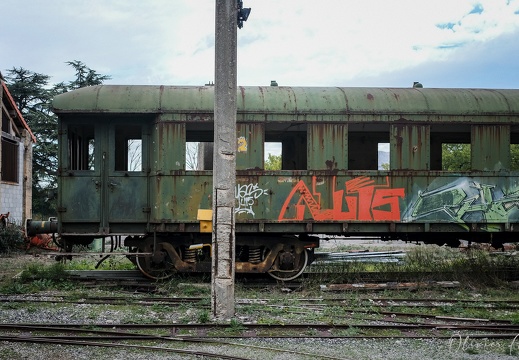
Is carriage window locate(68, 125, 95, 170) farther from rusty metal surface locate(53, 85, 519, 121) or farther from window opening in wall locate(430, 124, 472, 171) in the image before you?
window opening in wall locate(430, 124, 472, 171)

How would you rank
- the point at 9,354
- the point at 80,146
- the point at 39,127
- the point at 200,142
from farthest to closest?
the point at 39,127
the point at 200,142
the point at 80,146
the point at 9,354

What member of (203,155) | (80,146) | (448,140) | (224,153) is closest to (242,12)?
(224,153)

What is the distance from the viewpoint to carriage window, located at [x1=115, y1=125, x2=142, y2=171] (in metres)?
11.4

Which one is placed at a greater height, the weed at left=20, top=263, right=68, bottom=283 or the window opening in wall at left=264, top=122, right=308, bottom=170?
the window opening in wall at left=264, top=122, right=308, bottom=170

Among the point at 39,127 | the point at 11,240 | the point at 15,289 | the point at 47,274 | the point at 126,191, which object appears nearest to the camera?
the point at 15,289

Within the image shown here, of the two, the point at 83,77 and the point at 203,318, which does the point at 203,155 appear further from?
the point at 83,77

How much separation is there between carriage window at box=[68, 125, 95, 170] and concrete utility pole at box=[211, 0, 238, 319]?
13.6ft

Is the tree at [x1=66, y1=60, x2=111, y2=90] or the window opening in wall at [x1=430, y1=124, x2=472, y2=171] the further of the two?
the tree at [x1=66, y1=60, x2=111, y2=90]

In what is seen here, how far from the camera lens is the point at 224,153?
816cm

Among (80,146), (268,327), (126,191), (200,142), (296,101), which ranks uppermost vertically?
(296,101)

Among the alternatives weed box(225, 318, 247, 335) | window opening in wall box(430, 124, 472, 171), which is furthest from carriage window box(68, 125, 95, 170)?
window opening in wall box(430, 124, 472, 171)

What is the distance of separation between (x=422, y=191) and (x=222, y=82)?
5.17 meters

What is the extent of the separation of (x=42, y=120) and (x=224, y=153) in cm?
3107

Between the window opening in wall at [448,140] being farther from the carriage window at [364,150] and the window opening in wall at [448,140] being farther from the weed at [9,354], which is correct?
the weed at [9,354]
